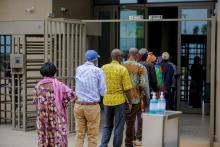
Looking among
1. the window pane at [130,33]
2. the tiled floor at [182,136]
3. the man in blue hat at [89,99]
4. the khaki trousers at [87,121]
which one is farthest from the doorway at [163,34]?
the khaki trousers at [87,121]

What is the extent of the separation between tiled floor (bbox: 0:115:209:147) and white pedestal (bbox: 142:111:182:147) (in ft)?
8.79

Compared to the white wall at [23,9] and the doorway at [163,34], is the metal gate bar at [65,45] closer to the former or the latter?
the white wall at [23,9]

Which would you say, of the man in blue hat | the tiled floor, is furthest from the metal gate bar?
the man in blue hat

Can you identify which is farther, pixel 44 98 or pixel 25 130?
pixel 25 130

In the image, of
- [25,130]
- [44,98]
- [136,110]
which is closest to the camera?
[44,98]

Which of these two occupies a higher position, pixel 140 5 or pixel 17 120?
pixel 140 5

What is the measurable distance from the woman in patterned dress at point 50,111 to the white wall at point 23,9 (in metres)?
6.75

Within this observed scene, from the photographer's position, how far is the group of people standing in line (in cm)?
712

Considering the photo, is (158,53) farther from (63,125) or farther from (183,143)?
(63,125)

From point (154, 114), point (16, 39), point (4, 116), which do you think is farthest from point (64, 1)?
point (154, 114)

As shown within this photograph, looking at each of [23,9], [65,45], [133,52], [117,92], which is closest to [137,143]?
[117,92]

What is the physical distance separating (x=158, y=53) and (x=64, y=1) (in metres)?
4.19

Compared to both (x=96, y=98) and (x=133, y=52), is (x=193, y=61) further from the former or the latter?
(x=96, y=98)

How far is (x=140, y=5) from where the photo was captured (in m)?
16.1
